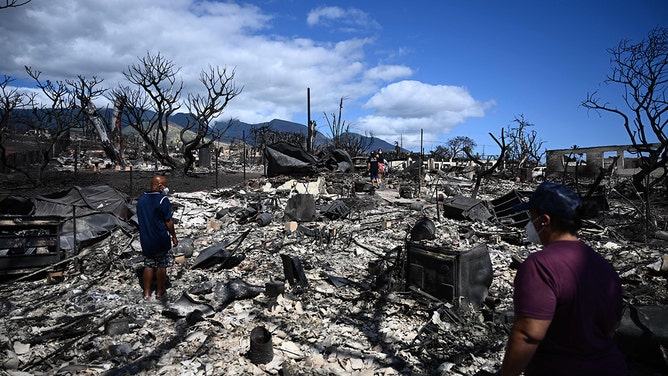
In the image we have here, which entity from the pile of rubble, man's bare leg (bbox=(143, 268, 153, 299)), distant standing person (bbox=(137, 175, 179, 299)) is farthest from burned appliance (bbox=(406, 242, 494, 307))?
man's bare leg (bbox=(143, 268, 153, 299))

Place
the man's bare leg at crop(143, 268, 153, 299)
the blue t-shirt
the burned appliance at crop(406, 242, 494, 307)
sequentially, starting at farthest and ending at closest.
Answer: the man's bare leg at crop(143, 268, 153, 299)
the blue t-shirt
the burned appliance at crop(406, 242, 494, 307)

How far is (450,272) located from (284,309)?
1944 millimetres

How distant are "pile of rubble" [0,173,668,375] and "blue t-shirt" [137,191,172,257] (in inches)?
27.1

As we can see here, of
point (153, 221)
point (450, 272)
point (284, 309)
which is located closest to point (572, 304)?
point (450, 272)

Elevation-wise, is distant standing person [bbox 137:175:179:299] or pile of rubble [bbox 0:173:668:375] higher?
distant standing person [bbox 137:175:179:299]

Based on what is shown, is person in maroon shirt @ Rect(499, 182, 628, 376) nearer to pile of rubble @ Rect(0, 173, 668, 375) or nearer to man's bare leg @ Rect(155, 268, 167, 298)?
pile of rubble @ Rect(0, 173, 668, 375)

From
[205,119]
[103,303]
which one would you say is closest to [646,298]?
[103,303]

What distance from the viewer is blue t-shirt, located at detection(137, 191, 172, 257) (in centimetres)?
441

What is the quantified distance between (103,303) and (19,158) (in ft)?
60.5

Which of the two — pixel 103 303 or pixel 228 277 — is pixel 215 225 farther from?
pixel 103 303

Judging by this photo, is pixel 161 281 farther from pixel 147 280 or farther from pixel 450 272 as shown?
pixel 450 272

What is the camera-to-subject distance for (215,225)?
328 inches

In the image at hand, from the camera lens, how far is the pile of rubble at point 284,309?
3.18 metres

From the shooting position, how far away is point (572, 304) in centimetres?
140
